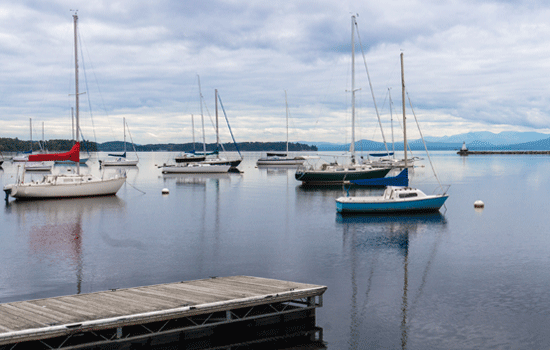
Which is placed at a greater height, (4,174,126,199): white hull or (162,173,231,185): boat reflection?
(4,174,126,199): white hull

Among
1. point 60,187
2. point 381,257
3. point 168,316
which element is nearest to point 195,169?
point 60,187

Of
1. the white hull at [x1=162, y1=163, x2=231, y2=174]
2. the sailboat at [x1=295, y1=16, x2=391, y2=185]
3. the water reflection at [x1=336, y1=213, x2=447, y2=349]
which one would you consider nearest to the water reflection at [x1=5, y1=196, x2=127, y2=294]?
the water reflection at [x1=336, y1=213, x2=447, y2=349]

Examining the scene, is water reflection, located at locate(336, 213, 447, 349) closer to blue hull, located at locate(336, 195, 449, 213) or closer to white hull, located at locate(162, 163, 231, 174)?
blue hull, located at locate(336, 195, 449, 213)

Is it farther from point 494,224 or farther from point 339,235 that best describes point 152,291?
point 494,224

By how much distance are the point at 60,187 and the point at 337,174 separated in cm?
3361

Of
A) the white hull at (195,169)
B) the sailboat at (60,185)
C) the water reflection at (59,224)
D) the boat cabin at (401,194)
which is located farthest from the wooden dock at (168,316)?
the white hull at (195,169)

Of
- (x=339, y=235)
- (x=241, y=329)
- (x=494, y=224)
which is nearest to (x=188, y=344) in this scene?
(x=241, y=329)

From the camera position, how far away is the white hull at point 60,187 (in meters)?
49.7

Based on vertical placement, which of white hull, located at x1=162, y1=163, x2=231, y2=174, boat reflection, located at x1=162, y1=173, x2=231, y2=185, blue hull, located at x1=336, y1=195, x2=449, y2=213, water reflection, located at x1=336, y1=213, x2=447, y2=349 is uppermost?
white hull, located at x1=162, y1=163, x2=231, y2=174

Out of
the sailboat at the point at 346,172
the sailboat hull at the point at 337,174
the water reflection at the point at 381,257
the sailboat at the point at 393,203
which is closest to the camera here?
the water reflection at the point at 381,257

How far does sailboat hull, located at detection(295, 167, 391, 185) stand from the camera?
6644 centimetres

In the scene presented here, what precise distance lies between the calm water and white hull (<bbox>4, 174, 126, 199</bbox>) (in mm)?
4106

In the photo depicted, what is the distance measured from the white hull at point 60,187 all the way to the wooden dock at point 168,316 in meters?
38.1

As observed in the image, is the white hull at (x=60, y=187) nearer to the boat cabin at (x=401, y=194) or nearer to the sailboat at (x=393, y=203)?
the sailboat at (x=393, y=203)
